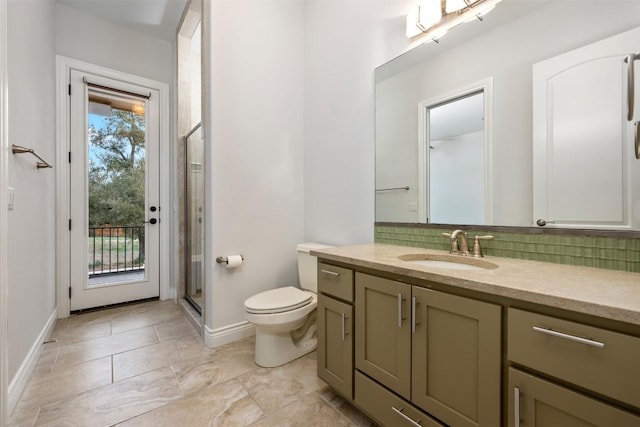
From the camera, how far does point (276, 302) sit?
186 cm

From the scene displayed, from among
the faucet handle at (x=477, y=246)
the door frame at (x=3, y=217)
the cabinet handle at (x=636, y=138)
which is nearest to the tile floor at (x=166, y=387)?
the door frame at (x=3, y=217)

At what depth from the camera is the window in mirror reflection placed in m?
1.50

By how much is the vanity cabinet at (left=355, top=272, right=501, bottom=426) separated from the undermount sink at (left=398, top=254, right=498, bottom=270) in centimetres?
26

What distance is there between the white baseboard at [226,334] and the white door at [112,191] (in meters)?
1.50

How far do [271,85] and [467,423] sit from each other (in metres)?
2.53

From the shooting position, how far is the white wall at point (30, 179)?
155 cm

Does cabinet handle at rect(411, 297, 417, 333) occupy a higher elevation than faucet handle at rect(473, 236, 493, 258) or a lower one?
lower

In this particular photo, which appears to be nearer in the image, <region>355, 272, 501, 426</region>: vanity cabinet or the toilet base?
<region>355, 272, 501, 426</region>: vanity cabinet

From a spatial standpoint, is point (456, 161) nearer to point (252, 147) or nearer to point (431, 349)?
point (431, 349)

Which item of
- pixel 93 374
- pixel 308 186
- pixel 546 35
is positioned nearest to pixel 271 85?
pixel 308 186

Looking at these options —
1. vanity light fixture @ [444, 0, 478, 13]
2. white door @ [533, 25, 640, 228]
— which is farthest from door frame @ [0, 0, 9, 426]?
white door @ [533, 25, 640, 228]

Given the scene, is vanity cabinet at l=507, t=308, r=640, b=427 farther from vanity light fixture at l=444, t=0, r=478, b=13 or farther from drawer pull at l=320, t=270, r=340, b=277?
vanity light fixture at l=444, t=0, r=478, b=13

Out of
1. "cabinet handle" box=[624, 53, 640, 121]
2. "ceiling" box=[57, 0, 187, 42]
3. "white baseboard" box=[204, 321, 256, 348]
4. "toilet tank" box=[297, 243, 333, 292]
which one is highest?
"ceiling" box=[57, 0, 187, 42]

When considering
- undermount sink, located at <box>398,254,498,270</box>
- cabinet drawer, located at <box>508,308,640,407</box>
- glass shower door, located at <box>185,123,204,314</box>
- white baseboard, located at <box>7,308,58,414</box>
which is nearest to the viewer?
cabinet drawer, located at <box>508,308,640,407</box>
